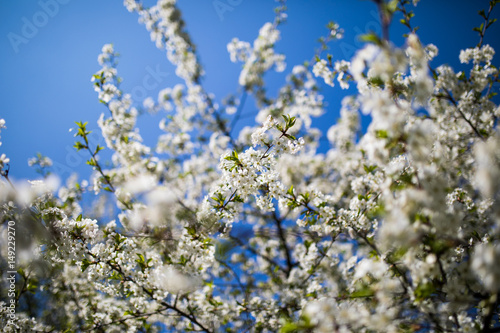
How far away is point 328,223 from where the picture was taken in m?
3.44

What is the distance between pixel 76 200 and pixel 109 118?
2100 millimetres

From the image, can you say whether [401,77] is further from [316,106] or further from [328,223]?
[316,106]

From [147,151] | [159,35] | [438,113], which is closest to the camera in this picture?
[438,113]

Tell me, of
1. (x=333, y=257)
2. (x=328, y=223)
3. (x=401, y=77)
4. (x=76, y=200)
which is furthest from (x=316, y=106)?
(x=76, y=200)

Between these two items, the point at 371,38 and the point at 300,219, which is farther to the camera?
the point at 300,219

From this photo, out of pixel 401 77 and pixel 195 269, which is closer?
pixel 195 269

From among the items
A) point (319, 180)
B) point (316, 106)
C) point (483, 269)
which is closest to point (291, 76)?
point (316, 106)

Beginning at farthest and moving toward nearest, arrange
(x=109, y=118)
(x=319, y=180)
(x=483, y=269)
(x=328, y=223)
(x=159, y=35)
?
(x=319, y=180) < (x=159, y=35) < (x=109, y=118) < (x=328, y=223) < (x=483, y=269)

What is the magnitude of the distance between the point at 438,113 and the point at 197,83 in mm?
6897

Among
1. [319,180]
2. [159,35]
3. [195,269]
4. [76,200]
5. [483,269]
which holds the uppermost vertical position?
[159,35]

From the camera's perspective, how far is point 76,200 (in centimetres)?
572

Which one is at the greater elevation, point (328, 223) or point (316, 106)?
point (316, 106)

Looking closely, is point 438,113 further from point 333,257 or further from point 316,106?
point 316,106

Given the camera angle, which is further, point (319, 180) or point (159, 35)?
point (319, 180)
